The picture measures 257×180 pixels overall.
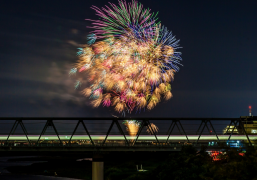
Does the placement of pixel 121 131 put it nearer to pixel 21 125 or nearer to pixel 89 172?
pixel 21 125

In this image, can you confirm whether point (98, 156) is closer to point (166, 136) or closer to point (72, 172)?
point (166, 136)

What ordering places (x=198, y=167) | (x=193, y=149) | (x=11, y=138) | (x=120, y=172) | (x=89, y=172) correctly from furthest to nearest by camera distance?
(x=89, y=172) < (x=120, y=172) < (x=11, y=138) < (x=193, y=149) < (x=198, y=167)

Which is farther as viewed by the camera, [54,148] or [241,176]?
[54,148]

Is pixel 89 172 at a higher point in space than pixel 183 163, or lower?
higher

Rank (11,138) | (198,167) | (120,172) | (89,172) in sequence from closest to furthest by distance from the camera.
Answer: (198,167) < (11,138) < (120,172) < (89,172)

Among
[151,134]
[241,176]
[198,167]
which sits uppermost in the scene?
[151,134]

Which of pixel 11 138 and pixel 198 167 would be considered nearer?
pixel 198 167

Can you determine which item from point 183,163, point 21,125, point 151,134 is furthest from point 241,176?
point 21,125

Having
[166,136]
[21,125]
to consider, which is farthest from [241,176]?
[21,125]

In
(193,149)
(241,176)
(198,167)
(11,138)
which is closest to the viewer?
(241,176)
